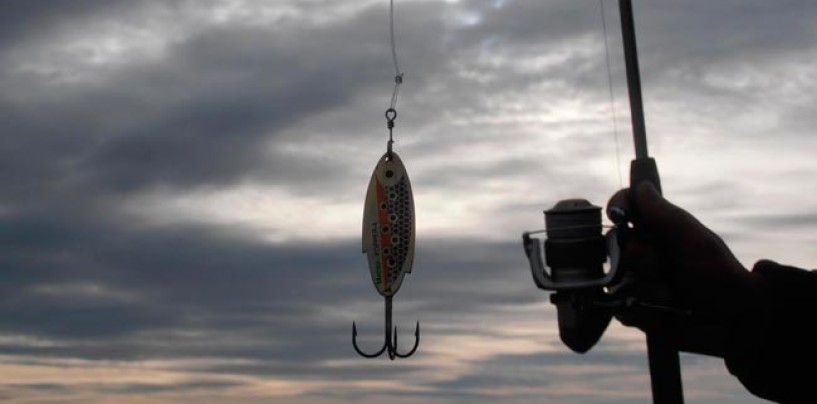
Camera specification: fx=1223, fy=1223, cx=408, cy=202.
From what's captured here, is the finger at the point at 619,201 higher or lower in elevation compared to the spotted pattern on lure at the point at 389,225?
lower

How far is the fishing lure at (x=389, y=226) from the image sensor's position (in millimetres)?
14031

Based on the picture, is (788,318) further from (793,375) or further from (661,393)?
(661,393)

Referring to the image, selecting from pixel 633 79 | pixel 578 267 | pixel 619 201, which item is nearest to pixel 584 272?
pixel 578 267

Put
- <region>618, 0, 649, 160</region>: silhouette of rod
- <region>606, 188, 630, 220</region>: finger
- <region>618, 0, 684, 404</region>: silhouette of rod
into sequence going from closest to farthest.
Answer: <region>606, 188, 630, 220</region>: finger, <region>618, 0, 684, 404</region>: silhouette of rod, <region>618, 0, 649, 160</region>: silhouette of rod

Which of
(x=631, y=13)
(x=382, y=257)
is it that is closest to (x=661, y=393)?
(x=631, y=13)

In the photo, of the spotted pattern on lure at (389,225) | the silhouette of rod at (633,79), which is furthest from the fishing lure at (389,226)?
the silhouette of rod at (633,79)

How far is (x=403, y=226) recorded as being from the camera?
1447cm

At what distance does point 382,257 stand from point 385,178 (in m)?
1.00

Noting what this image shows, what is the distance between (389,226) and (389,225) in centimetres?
1

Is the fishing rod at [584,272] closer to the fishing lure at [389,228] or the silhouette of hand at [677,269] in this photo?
the silhouette of hand at [677,269]

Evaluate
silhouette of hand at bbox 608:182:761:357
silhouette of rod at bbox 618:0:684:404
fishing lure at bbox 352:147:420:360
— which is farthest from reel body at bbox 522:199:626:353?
fishing lure at bbox 352:147:420:360

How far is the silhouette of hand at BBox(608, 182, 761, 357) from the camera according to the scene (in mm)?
8117

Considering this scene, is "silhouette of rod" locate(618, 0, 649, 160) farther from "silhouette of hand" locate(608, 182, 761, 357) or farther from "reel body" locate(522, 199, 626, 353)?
"reel body" locate(522, 199, 626, 353)

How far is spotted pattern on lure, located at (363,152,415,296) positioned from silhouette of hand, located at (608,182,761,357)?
581 centimetres
